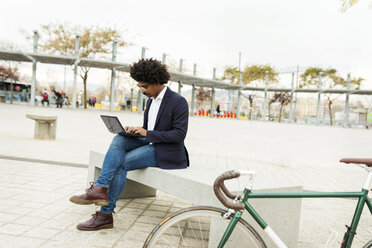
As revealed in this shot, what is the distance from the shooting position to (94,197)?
296 cm

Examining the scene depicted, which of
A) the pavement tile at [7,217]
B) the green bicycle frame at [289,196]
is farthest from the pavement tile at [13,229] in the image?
the green bicycle frame at [289,196]

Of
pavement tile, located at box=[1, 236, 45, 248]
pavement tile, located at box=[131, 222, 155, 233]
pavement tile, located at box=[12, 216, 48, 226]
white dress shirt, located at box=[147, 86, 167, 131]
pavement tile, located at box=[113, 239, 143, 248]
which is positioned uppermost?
white dress shirt, located at box=[147, 86, 167, 131]

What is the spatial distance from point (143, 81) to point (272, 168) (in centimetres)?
465

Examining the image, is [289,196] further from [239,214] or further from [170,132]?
[170,132]

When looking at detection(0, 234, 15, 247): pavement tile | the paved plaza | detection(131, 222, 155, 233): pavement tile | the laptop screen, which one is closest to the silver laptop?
the laptop screen

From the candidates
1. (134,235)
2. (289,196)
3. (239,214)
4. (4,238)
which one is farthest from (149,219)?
(289,196)

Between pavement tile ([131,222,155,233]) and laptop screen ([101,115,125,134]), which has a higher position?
laptop screen ([101,115,125,134])

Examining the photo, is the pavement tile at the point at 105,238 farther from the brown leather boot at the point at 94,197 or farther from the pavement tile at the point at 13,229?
the pavement tile at the point at 13,229

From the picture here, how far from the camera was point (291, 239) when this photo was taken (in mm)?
2930

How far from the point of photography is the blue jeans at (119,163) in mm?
3051

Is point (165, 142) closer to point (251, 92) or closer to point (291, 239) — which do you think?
point (291, 239)

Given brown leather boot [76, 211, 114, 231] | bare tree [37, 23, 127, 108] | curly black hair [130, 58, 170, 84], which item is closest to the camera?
brown leather boot [76, 211, 114, 231]

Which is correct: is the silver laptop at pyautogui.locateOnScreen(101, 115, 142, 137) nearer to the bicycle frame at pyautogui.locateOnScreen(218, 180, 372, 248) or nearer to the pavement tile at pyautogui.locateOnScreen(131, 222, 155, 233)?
the pavement tile at pyautogui.locateOnScreen(131, 222, 155, 233)

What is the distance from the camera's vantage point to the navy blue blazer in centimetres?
317
